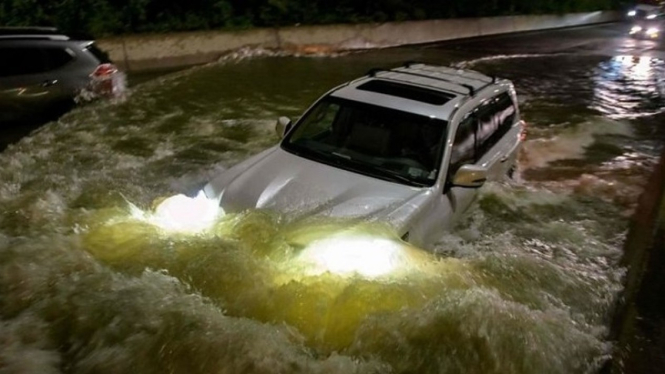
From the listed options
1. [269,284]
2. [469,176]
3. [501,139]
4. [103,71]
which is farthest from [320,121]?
[103,71]

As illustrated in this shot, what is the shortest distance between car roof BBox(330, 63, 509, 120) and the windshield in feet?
0.31

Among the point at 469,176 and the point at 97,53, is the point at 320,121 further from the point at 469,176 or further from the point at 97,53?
the point at 97,53

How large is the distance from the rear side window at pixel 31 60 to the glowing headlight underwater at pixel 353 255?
6.02 metres

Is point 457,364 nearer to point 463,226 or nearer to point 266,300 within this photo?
point 266,300

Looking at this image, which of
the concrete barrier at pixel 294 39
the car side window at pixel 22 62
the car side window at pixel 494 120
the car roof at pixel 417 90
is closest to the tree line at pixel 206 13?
the concrete barrier at pixel 294 39

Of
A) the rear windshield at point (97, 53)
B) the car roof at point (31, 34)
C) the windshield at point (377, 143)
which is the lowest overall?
the windshield at point (377, 143)

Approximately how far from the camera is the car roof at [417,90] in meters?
6.23

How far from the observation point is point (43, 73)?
938 cm

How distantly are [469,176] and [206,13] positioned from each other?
530 inches

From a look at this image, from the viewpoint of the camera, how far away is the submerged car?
550 cm

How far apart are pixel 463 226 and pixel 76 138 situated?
6.02m

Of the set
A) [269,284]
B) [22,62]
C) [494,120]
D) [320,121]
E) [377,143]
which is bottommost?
[269,284]

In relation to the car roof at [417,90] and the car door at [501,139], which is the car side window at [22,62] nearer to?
the car roof at [417,90]

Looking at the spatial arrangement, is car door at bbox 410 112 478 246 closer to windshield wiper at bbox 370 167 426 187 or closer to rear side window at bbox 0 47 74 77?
windshield wiper at bbox 370 167 426 187
